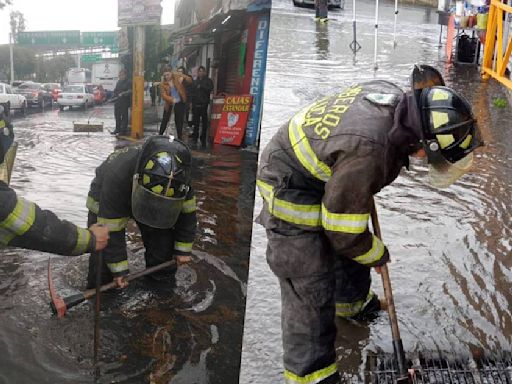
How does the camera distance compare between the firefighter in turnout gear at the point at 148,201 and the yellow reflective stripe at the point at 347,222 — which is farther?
the firefighter in turnout gear at the point at 148,201

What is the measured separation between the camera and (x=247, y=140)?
A: 11391 mm

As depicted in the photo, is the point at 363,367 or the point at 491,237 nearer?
the point at 363,367

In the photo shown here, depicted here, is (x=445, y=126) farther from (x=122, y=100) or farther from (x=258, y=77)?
(x=122, y=100)

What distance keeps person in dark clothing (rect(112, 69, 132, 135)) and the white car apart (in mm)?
11522

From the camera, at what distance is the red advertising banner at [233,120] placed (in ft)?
37.1

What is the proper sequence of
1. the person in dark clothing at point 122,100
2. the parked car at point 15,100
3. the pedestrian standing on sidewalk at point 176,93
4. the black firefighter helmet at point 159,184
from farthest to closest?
the parked car at point 15,100
the person in dark clothing at point 122,100
the pedestrian standing on sidewalk at point 176,93
the black firefighter helmet at point 159,184

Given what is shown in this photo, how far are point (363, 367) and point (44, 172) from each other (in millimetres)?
7572

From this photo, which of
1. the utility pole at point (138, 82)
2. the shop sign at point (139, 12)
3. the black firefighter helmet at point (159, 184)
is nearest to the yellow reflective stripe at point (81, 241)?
the black firefighter helmet at point (159, 184)

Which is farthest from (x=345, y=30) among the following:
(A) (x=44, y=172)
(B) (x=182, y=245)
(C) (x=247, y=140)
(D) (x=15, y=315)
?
(D) (x=15, y=315)

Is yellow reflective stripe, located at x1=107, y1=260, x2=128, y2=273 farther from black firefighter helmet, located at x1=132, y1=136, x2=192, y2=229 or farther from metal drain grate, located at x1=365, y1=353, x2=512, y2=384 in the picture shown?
metal drain grate, located at x1=365, y1=353, x2=512, y2=384

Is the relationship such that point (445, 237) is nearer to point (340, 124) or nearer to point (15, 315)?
point (340, 124)

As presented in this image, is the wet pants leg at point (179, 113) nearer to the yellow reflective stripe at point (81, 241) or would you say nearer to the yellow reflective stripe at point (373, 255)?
the yellow reflective stripe at point (81, 241)

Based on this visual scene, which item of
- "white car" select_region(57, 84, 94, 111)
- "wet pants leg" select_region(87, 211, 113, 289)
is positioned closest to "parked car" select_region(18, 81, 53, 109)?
"white car" select_region(57, 84, 94, 111)

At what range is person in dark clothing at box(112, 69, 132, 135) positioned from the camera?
1454 cm
